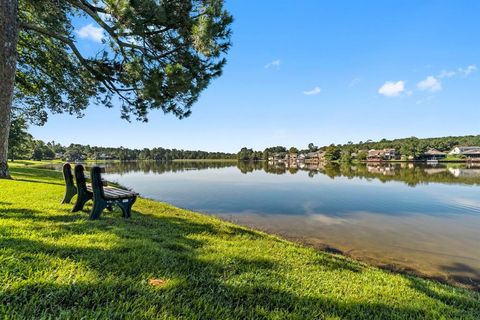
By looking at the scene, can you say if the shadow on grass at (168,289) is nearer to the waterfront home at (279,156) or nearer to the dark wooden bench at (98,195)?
the dark wooden bench at (98,195)

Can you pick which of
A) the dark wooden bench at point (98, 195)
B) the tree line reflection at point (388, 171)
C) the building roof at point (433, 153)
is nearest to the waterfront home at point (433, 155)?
the building roof at point (433, 153)

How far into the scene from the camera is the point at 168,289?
258 centimetres

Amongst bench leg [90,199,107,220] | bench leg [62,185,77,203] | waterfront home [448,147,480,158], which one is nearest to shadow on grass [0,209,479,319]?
bench leg [90,199,107,220]

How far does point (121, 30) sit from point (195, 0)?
268 centimetres

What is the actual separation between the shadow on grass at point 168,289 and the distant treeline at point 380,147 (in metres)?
102

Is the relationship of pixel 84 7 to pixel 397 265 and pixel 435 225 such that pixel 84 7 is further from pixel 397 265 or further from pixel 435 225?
pixel 435 225

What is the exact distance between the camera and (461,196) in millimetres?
17438

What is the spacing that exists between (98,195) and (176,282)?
366cm

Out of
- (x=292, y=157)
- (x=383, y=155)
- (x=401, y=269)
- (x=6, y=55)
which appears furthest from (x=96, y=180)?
(x=292, y=157)

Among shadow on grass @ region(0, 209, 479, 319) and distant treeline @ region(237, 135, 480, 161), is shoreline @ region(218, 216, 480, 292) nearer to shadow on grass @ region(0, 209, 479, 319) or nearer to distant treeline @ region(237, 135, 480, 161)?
shadow on grass @ region(0, 209, 479, 319)

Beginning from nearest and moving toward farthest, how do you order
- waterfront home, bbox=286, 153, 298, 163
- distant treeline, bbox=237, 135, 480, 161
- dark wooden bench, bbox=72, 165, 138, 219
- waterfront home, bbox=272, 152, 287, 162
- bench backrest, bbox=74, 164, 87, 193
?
dark wooden bench, bbox=72, 165, 138, 219, bench backrest, bbox=74, 164, 87, 193, distant treeline, bbox=237, 135, 480, 161, waterfront home, bbox=286, 153, 298, 163, waterfront home, bbox=272, 152, 287, 162

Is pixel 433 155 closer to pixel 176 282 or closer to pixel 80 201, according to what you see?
pixel 80 201

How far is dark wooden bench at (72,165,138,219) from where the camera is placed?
5.32 meters

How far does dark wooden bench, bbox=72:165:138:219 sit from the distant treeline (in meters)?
101
